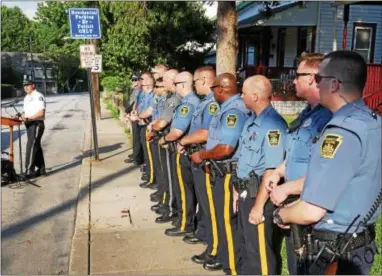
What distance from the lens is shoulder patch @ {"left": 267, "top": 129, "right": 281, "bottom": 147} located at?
331cm

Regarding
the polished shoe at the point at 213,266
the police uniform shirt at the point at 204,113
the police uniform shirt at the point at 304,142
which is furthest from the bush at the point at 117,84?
the police uniform shirt at the point at 304,142

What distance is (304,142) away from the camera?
2914mm

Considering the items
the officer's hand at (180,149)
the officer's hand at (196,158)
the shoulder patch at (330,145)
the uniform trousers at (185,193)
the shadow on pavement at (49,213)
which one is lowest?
the shadow on pavement at (49,213)

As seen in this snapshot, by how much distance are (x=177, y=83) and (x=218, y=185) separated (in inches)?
61.5

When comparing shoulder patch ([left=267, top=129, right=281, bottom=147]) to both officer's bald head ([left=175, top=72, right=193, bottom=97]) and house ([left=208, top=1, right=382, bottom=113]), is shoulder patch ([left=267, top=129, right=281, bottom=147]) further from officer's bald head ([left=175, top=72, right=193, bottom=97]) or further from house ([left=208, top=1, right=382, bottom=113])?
house ([left=208, top=1, right=382, bottom=113])

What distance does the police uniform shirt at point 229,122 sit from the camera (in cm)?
373

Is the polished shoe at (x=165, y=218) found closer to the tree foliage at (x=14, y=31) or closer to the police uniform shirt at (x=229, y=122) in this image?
the police uniform shirt at (x=229, y=122)

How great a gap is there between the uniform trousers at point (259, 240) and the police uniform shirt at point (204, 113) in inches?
43.8

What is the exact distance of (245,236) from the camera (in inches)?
139

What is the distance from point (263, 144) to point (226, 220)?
3.25ft

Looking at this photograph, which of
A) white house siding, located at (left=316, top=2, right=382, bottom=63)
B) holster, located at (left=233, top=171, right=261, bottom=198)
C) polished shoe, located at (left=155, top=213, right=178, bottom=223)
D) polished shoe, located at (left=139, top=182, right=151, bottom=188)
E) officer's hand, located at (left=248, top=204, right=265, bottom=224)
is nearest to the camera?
officer's hand, located at (left=248, top=204, right=265, bottom=224)

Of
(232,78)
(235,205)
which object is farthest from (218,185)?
(232,78)

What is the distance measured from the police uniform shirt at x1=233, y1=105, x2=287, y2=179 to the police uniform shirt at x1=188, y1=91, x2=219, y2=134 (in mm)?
876

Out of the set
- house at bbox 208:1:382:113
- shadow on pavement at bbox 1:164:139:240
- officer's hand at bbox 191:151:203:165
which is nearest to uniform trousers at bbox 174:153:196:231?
officer's hand at bbox 191:151:203:165
